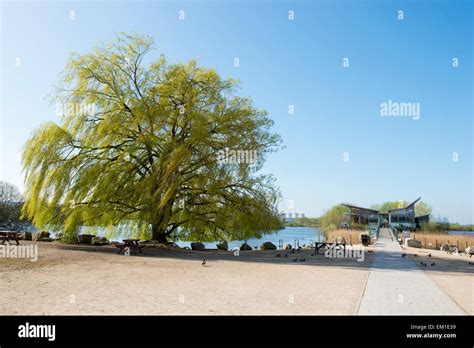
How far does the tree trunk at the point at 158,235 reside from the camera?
2546 cm

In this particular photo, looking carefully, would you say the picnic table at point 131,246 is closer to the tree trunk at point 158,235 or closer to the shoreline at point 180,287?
the shoreline at point 180,287

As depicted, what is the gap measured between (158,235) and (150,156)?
530 cm

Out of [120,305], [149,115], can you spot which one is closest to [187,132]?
[149,115]

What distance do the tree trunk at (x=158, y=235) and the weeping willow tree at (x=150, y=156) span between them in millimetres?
70

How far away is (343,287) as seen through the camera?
11.9m

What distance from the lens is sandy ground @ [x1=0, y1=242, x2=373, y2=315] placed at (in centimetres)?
833

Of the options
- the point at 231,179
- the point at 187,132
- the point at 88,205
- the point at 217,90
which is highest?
the point at 217,90

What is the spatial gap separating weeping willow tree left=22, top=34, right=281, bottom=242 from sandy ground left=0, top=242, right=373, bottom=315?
6.76 meters

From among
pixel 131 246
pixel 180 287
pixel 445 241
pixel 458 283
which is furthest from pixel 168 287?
pixel 445 241

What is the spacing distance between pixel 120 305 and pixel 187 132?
57.6 ft

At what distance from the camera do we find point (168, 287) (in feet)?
35.7
